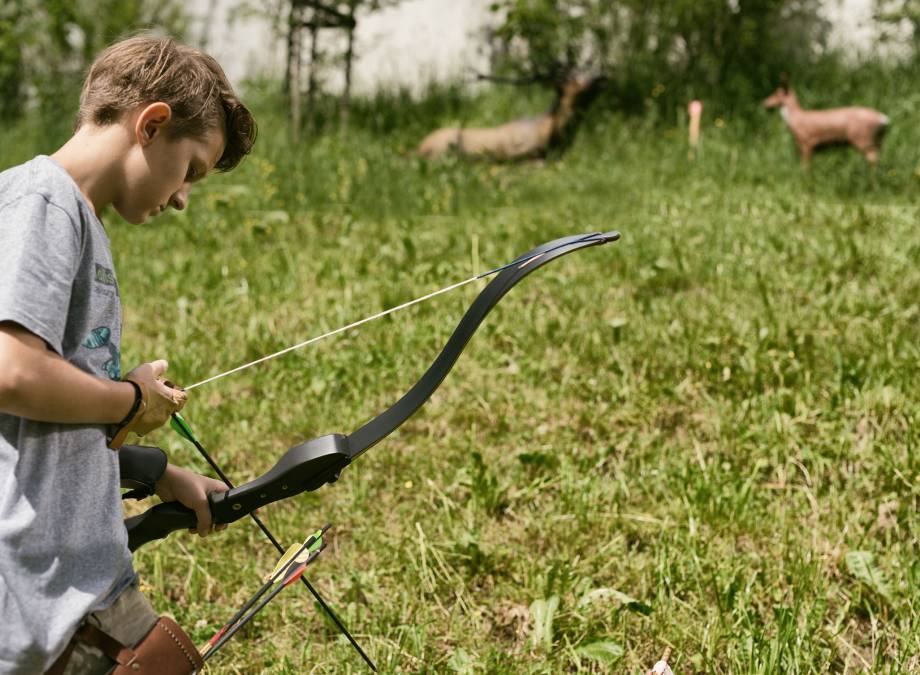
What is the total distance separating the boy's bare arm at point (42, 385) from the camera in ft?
4.30

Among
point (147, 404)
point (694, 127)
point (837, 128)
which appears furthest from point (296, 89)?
point (147, 404)

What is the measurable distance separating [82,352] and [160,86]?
17.5 inches

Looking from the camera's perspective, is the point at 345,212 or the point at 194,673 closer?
the point at 194,673

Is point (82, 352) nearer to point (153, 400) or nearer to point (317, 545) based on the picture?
point (153, 400)

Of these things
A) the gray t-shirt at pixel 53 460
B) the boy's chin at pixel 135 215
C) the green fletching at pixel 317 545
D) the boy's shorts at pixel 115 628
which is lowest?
the green fletching at pixel 317 545

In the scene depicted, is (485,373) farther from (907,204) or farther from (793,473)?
(907,204)

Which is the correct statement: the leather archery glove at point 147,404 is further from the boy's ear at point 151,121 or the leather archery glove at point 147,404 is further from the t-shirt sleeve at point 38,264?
the boy's ear at point 151,121

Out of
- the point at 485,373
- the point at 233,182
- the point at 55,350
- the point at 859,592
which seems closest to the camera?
the point at 55,350

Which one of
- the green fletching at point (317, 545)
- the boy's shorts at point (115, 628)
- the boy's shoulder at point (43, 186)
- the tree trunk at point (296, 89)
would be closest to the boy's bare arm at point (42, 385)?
the boy's shoulder at point (43, 186)

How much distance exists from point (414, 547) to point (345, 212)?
356 cm

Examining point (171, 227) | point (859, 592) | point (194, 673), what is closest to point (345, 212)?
point (171, 227)

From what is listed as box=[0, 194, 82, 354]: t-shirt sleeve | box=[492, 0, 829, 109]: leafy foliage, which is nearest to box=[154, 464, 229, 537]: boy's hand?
box=[0, 194, 82, 354]: t-shirt sleeve

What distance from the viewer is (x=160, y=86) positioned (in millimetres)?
1528

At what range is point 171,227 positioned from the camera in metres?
5.96
